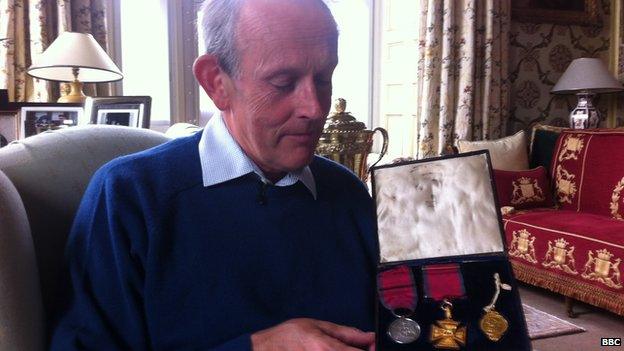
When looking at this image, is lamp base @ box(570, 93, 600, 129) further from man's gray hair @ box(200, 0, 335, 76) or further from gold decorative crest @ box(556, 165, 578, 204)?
man's gray hair @ box(200, 0, 335, 76)

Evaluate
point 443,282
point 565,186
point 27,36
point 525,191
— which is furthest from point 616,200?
point 27,36

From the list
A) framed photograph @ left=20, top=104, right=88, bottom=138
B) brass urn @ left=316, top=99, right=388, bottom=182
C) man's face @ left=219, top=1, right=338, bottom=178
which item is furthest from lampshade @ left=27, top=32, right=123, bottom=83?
man's face @ left=219, top=1, right=338, bottom=178

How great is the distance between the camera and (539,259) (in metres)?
2.82

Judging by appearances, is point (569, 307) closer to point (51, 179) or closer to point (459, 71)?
point (459, 71)

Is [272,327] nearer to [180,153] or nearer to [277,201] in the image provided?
[277,201]

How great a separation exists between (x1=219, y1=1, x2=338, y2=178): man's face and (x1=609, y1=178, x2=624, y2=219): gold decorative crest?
8.60 ft

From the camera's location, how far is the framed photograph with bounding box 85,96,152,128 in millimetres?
2059

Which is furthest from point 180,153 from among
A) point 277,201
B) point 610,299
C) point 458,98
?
point 458,98

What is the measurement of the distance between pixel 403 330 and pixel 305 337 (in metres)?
0.17

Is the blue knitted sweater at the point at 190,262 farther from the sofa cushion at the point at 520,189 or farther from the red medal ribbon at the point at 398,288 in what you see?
the sofa cushion at the point at 520,189

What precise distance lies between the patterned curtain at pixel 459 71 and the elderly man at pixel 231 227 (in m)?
3.00

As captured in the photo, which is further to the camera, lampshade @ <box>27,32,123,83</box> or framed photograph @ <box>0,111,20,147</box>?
lampshade @ <box>27,32,123,83</box>

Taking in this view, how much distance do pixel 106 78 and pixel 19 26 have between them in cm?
62


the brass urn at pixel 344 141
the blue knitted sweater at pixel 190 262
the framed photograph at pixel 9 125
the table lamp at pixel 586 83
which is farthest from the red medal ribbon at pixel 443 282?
the table lamp at pixel 586 83
